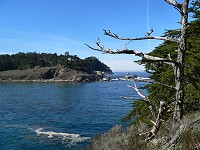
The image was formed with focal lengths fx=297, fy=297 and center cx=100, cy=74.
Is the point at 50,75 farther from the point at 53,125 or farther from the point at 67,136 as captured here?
the point at 67,136

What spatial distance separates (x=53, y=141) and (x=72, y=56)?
139m

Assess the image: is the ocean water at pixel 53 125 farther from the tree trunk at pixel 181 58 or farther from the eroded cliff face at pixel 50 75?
the eroded cliff face at pixel 50 75

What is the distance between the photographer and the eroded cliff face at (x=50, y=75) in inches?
5181

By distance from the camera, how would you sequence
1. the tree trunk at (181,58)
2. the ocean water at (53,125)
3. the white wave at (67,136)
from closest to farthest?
the tree trunk at (181,58) → the ocean water at (53,125) → the white wave at (67,136)

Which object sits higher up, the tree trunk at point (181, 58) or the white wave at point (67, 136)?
the tree trunk at point (181, 58)

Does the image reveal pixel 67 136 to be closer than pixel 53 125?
Yes

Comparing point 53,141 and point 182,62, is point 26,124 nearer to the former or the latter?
point 53,141

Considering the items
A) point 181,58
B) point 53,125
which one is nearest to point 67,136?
point 53,125

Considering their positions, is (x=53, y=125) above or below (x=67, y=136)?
above

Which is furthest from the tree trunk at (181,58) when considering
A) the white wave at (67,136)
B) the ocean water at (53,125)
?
the white wave at (67,136)


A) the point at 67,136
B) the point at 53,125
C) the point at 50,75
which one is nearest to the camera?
→ the point at 67,136

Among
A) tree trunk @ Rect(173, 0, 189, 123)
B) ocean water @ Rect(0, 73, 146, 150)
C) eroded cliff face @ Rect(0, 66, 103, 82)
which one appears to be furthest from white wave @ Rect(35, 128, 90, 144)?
eroded cliff face @ Rect(0, 66, 103, 82)

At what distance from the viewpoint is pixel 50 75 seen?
141500mm

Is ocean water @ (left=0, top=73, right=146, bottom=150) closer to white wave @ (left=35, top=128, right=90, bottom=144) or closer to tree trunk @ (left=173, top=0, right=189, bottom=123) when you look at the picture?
white wave @ (left=35, top=128, right=90, bottom=144)
